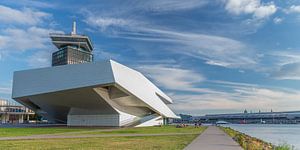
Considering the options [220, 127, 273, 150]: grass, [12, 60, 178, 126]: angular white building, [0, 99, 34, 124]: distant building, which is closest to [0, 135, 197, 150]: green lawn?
[220, 127, 273, 150]: grass

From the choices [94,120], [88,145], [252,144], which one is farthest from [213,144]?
[94,120]

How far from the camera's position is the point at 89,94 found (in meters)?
37.9

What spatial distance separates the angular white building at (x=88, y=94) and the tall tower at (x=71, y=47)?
5800 centimetres

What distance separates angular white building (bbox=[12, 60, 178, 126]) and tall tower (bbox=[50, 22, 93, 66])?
58.0 metres

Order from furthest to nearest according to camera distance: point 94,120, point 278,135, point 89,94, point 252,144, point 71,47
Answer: point 71,47
point 94,120
point 89,94
point 278,135
point 252,144

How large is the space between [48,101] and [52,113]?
8909 millimetres

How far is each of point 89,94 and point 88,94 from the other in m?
0.12

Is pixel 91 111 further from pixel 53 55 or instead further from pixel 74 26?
pixel 53 55

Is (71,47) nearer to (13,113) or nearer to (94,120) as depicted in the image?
(13,113)

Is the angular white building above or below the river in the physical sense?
above

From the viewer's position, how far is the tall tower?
10575 cm

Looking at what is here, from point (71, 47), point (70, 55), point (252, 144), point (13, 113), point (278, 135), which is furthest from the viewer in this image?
point (70, 55)

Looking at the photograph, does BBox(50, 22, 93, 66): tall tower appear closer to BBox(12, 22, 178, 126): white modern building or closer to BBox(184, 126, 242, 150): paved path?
BBox(12, 22, 178, 126): white modern building

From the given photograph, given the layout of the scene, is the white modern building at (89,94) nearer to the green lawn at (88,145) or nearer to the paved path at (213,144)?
the paved path at (213,144)
